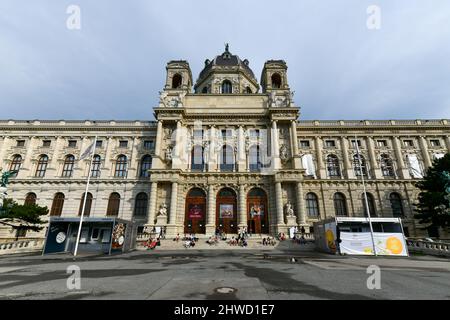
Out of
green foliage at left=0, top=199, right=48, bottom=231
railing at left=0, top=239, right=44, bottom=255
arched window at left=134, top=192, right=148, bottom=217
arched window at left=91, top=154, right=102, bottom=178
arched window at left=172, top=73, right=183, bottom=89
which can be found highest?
arched window at left=172, top=73, right=183, bottom=89

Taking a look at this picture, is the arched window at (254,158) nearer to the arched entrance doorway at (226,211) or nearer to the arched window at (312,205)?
the arched entrance doorway at (226,211)

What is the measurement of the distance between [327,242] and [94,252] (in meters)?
22.4

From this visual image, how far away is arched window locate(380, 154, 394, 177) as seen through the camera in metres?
38.2

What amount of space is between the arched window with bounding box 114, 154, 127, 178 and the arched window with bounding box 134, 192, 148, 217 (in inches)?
213

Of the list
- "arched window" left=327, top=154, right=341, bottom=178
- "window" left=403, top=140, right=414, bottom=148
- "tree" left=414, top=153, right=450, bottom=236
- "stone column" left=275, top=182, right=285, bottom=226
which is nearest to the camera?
"tree" left=414, top=153, right=450, bottom=236

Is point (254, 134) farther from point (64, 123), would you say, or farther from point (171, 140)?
point (64, 123)

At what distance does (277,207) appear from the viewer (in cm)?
3130

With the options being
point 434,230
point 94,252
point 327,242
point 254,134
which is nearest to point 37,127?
point 94,252

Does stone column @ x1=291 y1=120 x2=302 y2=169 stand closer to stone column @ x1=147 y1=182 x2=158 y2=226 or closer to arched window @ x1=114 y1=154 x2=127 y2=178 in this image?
stone column @ x1=147 y1=182 x2=158 y2=226

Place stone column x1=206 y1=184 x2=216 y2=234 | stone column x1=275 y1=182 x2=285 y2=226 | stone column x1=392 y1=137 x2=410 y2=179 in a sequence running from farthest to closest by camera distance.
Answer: stone column x1=392 y1=137 x2=410 y2=179
stone column x1=206 y1=184 x2=216 y2=234
stone column x1=275 y1=182 x2=285 y2=226

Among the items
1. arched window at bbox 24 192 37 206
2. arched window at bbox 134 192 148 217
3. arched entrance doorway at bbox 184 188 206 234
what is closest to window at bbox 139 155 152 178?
arched window at bbox 134 192 148 217

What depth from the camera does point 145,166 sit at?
1527 inches

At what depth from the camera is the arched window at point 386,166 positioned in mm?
38175

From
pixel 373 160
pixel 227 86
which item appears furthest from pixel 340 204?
pixel 227 86
